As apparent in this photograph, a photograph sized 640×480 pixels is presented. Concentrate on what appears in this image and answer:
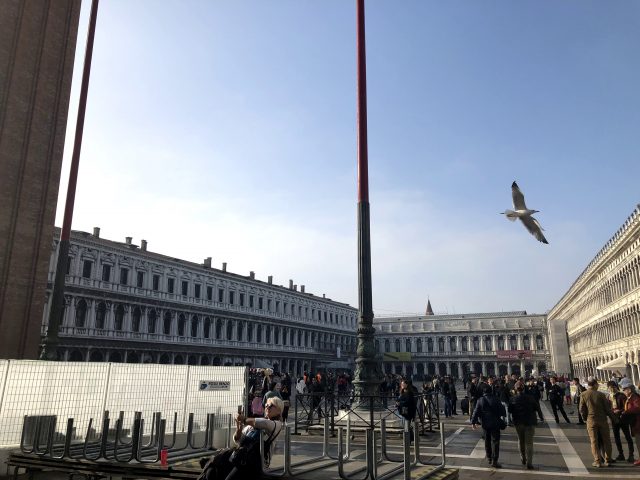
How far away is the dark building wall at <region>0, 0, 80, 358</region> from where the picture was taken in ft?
64.1

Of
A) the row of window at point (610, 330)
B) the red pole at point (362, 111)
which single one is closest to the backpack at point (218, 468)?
the red pole at point (362, 111)

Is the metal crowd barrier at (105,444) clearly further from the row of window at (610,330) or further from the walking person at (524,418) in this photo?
the row of window at (610,330)

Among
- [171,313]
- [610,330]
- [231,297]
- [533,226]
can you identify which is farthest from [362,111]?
[231,297]

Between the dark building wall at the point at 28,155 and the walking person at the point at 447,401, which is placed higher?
the dark building wall at the point at 28,155

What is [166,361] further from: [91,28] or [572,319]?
[572,319]

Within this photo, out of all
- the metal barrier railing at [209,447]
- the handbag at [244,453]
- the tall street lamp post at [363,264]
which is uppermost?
the tall street lamp post at [363,264]

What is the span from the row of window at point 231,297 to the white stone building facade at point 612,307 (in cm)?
3559

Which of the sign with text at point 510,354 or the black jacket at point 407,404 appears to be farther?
the sign with text at point 510,354

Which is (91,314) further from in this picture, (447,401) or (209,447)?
(209,447)

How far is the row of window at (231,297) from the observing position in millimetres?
43906

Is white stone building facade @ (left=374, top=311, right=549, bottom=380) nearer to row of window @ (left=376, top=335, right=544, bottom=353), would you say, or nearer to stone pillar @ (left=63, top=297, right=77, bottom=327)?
row of window @ (left=376, top=335, right=544, bottom=353)

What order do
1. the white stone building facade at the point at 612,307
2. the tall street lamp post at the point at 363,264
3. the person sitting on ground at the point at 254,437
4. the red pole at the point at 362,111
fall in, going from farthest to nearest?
the white stone building facade at the point at 612,307
the red pole at the point at 362,111
the tall street lamp post at the point at 363,264
the person sitting on ground at the point at 254,437

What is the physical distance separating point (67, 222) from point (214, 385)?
8.48 meters

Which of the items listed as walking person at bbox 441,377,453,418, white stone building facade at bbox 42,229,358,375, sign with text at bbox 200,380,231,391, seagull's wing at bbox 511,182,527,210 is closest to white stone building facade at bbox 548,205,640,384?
walking person at bbox 441,377,453,418
